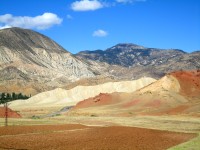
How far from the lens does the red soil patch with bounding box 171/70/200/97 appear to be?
113 metres

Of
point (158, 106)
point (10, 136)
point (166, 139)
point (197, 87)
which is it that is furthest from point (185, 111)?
point (10, 136)

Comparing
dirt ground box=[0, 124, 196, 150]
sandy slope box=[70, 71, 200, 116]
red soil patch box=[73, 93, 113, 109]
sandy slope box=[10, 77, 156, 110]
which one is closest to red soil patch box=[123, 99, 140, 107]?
sandy slope box=[70, 71, 200, 116]

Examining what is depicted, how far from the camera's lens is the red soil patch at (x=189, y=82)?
112975 millimetres

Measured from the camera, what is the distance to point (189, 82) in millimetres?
117500

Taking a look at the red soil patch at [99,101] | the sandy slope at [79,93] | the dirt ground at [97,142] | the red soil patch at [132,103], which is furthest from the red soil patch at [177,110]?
the sandy slope at [79,93]

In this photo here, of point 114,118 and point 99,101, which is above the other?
point 99,101

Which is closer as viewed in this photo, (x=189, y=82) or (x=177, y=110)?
(x=177, y=110)

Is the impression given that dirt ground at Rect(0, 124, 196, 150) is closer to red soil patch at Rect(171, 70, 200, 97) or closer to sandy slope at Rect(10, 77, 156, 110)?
red soil patch at Rect(171, 70, 200, 97)

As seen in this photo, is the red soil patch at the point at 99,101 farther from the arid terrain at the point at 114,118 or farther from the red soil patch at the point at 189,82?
the red soil patch at the point at 189,82

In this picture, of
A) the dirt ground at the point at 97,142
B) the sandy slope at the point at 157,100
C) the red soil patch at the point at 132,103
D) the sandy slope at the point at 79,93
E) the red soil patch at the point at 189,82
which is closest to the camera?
the dirt ground at the point at 97,142

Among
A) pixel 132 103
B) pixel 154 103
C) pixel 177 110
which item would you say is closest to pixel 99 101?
pixel 132 103

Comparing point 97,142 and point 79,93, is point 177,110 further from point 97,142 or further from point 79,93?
point 79,93

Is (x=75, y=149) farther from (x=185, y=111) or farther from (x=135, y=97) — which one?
(x=135, y=97)

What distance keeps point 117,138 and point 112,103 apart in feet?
252
